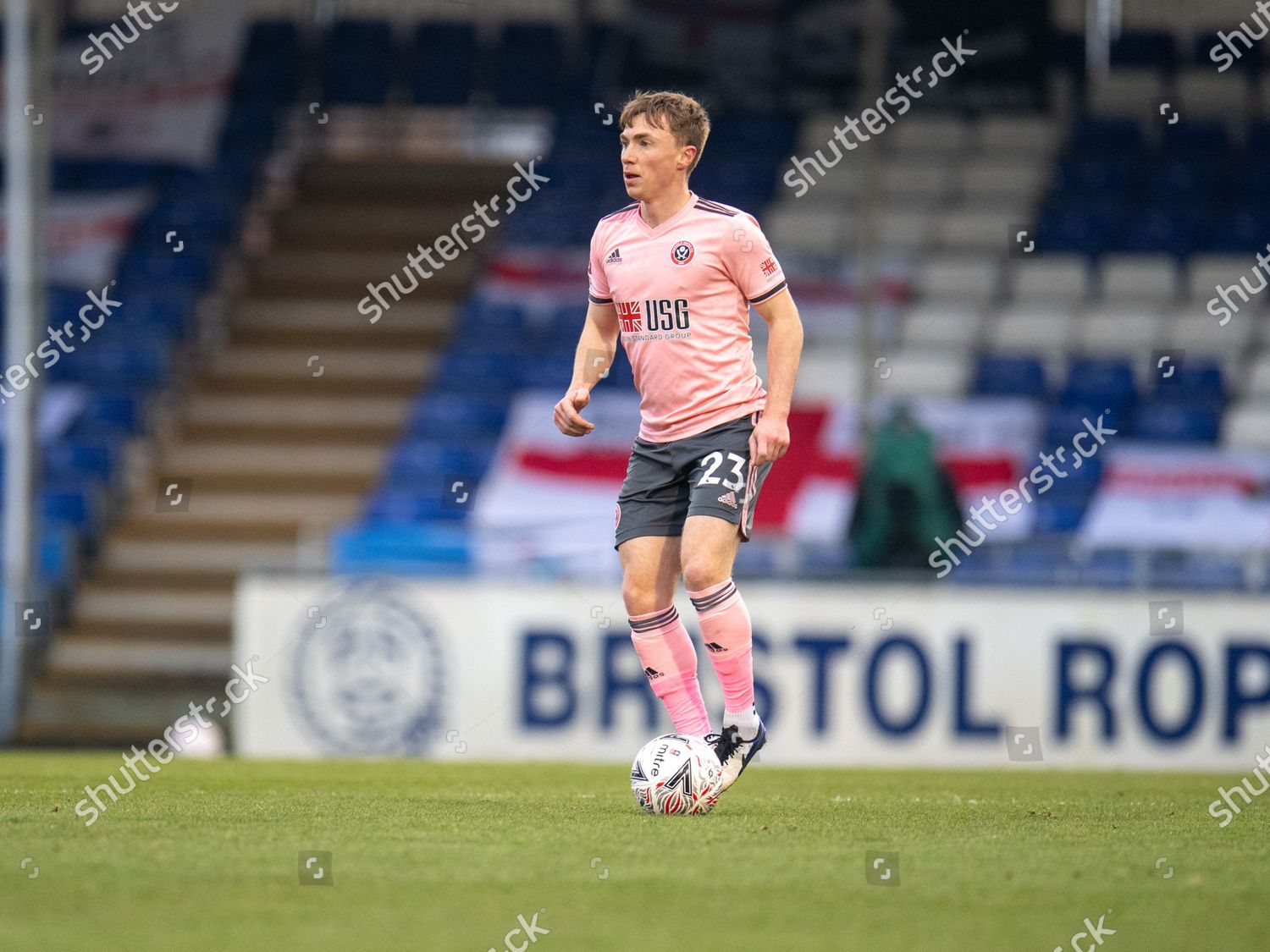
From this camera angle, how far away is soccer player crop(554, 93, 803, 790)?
18.5 ft

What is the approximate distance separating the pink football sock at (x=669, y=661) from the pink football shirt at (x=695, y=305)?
56 centimetres

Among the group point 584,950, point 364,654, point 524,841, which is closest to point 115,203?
point 364,654

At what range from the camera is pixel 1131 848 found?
476 cm

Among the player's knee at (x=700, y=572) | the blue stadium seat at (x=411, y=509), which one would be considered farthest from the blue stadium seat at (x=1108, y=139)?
the player's knee at (x=700, y=572)

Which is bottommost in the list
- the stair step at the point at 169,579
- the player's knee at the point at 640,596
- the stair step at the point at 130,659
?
the stair step at the point at 130,659

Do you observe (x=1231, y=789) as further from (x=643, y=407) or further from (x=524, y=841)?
(x=524, y=841)

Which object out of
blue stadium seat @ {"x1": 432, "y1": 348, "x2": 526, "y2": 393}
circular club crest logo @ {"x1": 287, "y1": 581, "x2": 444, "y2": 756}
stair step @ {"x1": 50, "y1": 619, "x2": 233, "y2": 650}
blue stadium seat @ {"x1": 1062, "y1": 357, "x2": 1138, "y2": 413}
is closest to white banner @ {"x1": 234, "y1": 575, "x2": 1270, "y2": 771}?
circular club crest logo @ {"x1": 287, "y1": 581, "x2": 444, "y2": 756}

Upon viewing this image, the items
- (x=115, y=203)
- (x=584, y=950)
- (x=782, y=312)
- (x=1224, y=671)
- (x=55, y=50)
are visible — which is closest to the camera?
(x=584, y=950)

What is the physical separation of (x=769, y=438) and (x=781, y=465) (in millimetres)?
9128

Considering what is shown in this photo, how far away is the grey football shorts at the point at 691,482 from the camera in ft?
18.2

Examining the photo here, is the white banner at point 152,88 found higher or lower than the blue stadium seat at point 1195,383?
higher

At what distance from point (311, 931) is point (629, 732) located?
746 cm

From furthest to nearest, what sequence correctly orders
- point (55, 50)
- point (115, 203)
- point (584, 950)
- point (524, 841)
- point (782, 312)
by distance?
point (55, 50)
point (115, 203)
point (782, 312)
point (524, 841)
point (584, 950)

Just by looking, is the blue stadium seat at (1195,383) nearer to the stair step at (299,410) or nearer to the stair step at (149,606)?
the stair step at (299,410)
